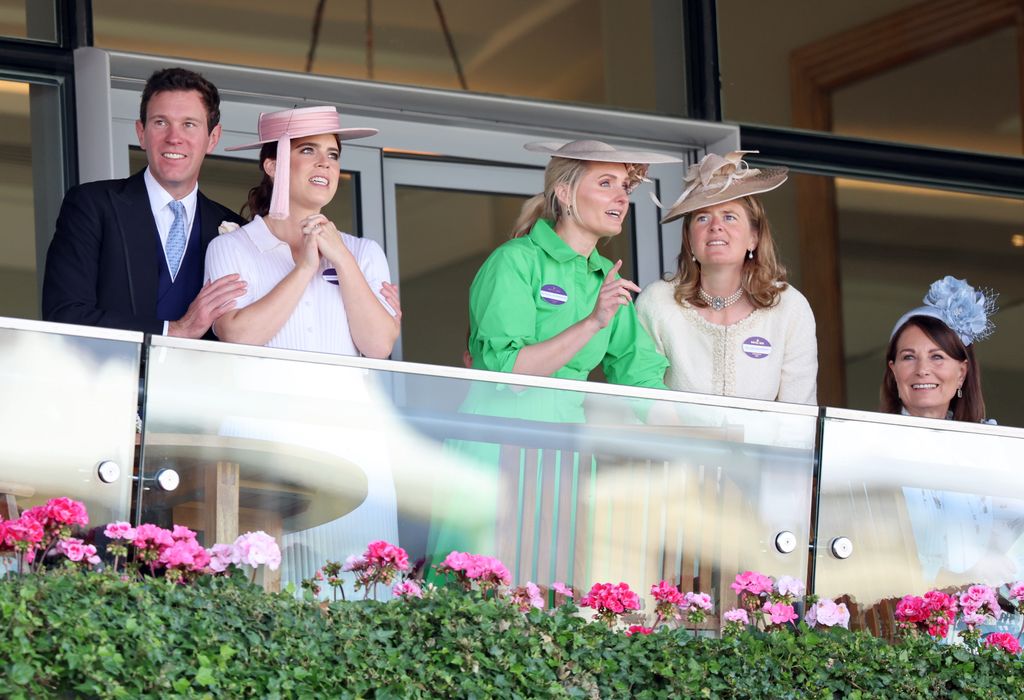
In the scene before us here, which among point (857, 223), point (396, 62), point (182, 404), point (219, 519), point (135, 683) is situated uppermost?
point (396, 62)

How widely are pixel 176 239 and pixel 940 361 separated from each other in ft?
9.21

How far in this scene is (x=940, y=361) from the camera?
6797mm

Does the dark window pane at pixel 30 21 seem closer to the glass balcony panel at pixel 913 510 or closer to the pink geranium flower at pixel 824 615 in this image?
the glass balcony panel at pixel 913 510

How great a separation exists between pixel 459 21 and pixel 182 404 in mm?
5095

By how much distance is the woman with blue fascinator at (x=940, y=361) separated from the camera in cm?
678

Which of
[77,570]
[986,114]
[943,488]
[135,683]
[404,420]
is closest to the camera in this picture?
[135,683]

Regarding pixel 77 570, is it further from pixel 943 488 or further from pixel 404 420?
pixel 943 488

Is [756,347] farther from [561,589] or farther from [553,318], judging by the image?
[561,589]

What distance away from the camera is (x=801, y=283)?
1127 cm

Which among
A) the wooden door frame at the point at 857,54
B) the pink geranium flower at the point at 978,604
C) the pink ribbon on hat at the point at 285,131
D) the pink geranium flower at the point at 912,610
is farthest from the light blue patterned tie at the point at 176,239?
the wooden door frame at the point at 857,54

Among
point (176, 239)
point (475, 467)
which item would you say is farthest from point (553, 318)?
point (176, 239)

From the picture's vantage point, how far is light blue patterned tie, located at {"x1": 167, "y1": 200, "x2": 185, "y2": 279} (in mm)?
6207

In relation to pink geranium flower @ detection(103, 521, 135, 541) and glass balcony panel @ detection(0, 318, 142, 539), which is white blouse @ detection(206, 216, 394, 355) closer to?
glass balcony panel @ detection(0, 318, 142, 539)

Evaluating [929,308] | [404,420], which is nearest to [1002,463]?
[929,308]
